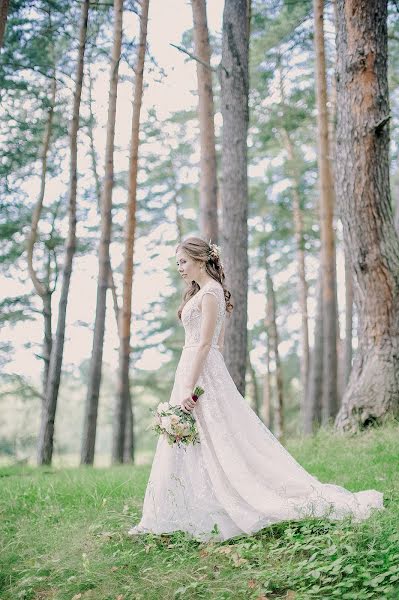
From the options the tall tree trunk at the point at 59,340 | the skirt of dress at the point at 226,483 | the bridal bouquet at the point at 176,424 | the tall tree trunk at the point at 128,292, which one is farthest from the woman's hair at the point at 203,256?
the tall tree trunk at the point at 128,292

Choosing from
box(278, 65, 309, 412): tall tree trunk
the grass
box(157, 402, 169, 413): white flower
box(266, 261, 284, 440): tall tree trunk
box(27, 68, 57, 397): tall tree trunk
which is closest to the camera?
the grass

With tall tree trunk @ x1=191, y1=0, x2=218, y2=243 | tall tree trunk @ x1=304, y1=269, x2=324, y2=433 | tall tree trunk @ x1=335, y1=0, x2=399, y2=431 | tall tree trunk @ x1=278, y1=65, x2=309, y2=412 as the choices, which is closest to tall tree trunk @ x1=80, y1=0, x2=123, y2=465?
tall tree trunk @ x1=191, y1=0, x2=218, y2=243

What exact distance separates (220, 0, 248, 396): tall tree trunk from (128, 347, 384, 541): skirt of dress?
3560mm

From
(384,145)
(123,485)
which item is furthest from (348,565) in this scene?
(384,145)

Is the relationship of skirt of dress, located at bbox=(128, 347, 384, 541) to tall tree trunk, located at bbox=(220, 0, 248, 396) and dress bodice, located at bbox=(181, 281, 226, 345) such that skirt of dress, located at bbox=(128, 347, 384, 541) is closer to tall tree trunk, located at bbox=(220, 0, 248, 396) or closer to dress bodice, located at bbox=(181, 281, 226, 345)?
dress bodice, located at bbox=(181, 281, 226, 345)

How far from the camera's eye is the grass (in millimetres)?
4070

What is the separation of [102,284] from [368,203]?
5.23 metres

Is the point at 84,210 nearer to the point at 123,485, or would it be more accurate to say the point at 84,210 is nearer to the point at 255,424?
the point at 123,485

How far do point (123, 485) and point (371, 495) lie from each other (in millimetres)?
2936

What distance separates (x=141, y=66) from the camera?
12789 millimetres

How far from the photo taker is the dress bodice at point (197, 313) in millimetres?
5566

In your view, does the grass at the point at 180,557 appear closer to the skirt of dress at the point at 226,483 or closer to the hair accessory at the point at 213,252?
the skirt of dress at the point at 226,483

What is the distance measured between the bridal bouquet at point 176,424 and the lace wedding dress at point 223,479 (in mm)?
141

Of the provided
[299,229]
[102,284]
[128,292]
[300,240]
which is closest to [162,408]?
[102,284]
